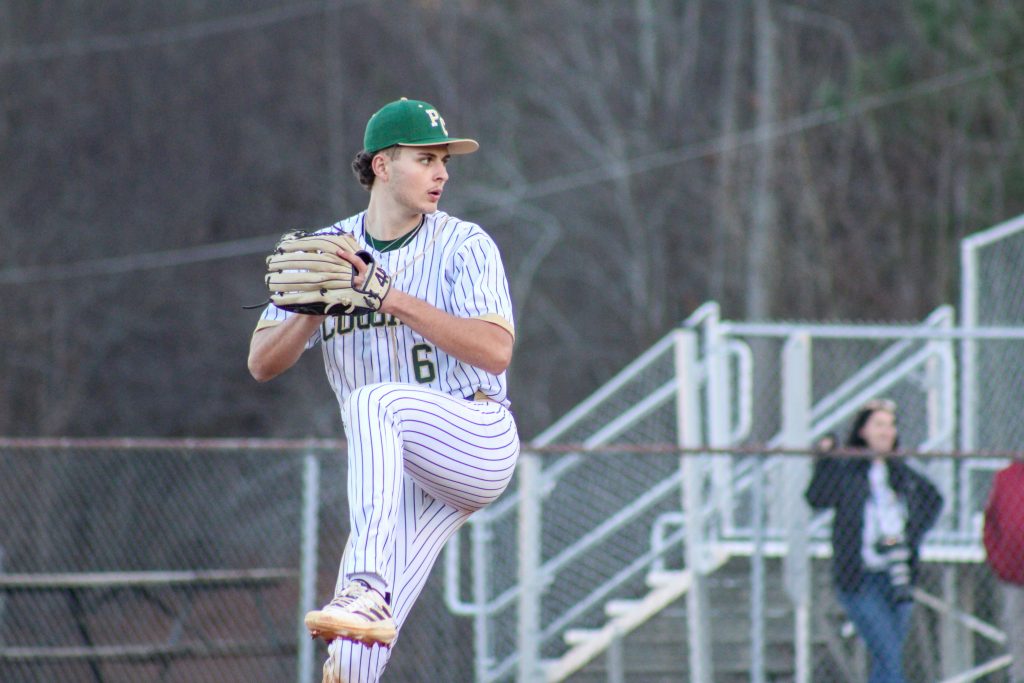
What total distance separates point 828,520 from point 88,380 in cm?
1475

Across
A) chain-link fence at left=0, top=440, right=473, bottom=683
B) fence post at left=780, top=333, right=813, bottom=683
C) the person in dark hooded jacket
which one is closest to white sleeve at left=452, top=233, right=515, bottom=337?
chain-link fence at left=0, top=440, right=473, bottom=683

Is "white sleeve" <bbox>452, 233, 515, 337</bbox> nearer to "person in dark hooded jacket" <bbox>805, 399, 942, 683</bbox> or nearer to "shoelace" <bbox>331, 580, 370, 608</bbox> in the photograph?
"shoelace" <bbox>331, 580, 370, 608</bbox>

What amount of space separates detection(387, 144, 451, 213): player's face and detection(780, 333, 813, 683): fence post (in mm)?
3862

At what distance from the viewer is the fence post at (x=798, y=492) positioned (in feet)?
25.6

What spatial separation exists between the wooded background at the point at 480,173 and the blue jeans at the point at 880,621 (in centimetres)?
1117

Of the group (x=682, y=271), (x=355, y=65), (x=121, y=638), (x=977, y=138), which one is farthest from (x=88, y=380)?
(x=977, y=138)

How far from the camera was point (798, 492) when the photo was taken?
312 inches

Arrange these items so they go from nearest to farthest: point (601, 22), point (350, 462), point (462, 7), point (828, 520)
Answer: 1. point (350, 462)
2. point (828, 520)
3. point (601, 22)
4. point (462, 7)

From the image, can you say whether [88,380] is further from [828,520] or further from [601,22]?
[828,520]

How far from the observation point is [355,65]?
23.3 m

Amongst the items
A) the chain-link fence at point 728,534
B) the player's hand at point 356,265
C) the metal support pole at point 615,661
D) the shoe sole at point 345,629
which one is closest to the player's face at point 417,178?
the player's hand at point 356,265

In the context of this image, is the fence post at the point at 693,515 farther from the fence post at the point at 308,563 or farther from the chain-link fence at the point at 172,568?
the fence post at the point at 308,563

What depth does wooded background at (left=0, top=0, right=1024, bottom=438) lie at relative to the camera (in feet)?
61.9

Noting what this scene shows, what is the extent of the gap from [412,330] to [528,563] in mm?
3855
